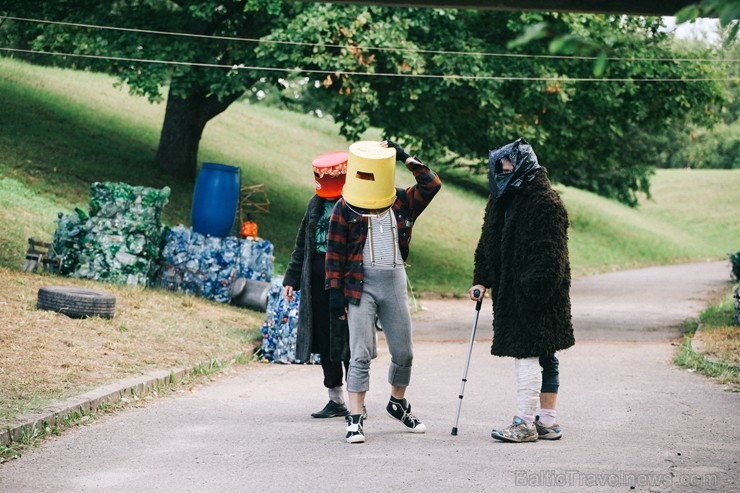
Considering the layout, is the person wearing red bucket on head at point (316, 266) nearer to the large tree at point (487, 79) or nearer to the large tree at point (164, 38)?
the large tree at point (487, 79)

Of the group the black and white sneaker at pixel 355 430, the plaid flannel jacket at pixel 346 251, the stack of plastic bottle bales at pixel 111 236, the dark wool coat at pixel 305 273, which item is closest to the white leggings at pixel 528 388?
the black and white sneaker at pixel 355 430

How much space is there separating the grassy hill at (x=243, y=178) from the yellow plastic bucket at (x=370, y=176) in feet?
28.5

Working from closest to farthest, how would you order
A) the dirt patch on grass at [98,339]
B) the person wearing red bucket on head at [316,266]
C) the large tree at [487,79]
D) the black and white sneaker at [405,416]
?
the black and white sneaker at [405,416]
the person wearing red bucket on head at [316,266]
the dirt patch on grass at [98,339]
the large tree at [487,79]

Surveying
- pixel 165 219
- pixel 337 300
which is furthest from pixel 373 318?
pixel 165 219

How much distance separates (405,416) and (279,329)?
439 centimetres

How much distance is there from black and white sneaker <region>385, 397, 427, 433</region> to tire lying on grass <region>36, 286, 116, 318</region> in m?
4.82

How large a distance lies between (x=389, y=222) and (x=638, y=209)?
167 feet

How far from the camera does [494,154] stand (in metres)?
7.37

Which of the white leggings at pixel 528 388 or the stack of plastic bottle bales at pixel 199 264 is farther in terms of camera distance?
the stack of plastic bottle bales at pixel 199 264

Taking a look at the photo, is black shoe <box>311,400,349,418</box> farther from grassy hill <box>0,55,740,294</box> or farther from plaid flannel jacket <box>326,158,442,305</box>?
grassy hill <box>0,55,740,294</box>

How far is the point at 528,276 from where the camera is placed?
711cm

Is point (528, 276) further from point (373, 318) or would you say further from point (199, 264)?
point (199, 264)

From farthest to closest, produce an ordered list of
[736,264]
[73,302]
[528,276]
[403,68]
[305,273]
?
[736,264] → [403,68] → [73,302] → [305,273] → [528,276]

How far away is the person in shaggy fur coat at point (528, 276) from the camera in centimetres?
714
